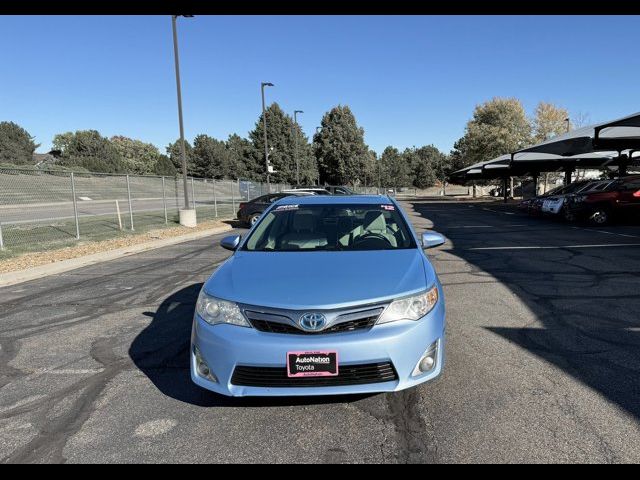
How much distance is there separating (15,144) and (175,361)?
3400 inches

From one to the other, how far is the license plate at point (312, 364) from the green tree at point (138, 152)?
108966 mm

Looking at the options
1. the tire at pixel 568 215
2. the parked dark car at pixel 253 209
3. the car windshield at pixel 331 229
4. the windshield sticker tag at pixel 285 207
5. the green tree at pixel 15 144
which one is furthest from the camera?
the green tree at pixel 15 144

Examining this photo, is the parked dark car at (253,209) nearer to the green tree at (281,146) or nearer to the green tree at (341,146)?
the green tree at (281,146)

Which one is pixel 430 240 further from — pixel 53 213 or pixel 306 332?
pixel 53 213

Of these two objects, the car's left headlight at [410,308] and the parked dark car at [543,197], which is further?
the parked dark car at [543,197]

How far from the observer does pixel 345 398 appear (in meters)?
3.34

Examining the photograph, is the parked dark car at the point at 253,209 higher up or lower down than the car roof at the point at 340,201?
lower down

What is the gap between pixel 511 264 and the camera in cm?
874

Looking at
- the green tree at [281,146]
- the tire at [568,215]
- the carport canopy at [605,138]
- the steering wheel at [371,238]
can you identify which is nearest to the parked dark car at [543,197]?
the tire at [568,215]

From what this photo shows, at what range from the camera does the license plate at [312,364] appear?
9.21 feet

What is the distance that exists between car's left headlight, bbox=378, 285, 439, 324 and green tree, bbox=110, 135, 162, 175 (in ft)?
357

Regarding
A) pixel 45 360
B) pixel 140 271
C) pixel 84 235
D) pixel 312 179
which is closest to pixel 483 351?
pixel 45 360
